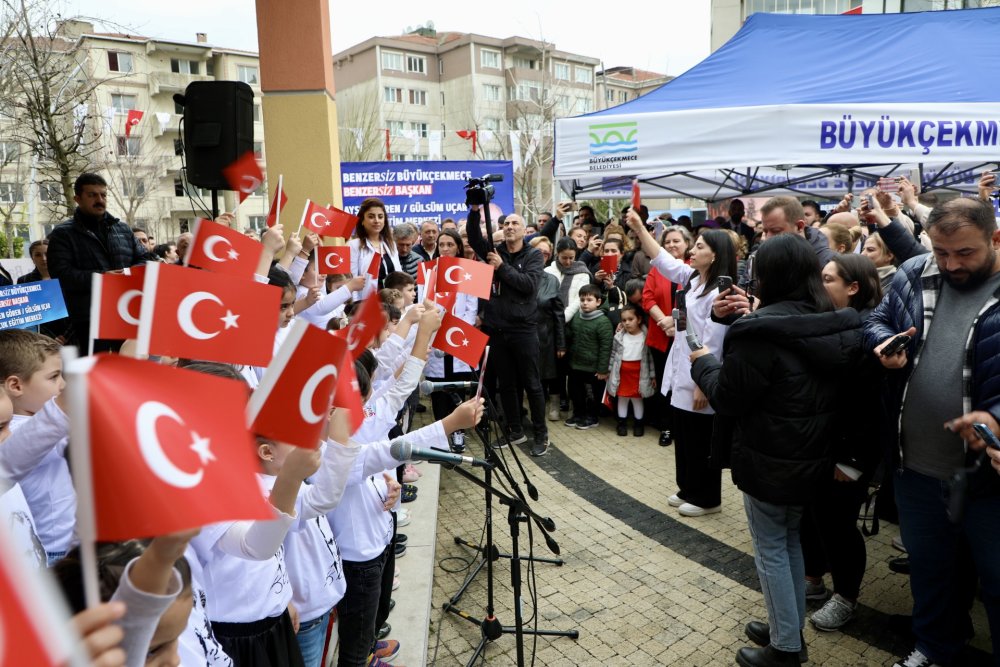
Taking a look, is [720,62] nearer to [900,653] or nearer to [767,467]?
[767,467]

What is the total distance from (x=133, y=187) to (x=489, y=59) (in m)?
31.2

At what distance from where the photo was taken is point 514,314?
6.57 metres

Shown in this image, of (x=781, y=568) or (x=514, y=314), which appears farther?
(x=514, y=314)

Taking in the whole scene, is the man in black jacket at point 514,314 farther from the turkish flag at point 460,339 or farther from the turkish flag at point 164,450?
the turkish flag at point 164,450

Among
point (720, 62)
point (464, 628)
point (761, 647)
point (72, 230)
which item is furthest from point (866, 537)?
point (72, 230)

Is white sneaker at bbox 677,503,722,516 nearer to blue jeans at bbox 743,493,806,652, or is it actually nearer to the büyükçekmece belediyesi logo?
blue jeans at bbox 743,493,806,652

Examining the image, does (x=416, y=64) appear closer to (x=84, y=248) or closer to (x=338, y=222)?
(x=84, y=248)

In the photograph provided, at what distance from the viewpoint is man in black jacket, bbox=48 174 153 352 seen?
18.8 ft

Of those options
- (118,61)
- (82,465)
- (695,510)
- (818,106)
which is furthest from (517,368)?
(118,61)

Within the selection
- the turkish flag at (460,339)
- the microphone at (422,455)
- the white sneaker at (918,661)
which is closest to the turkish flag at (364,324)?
the microphone at (422,455)

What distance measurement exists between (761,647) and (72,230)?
604cm

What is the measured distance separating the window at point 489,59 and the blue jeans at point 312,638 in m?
53.2

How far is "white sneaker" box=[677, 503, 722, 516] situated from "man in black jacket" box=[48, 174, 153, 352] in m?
5.06

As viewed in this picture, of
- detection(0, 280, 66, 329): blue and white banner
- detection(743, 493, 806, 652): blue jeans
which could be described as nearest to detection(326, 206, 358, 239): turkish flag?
detection(0, 280, 66, 329): blue and white banner
